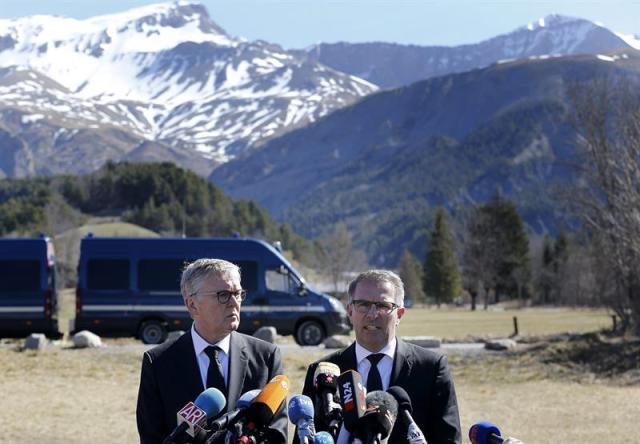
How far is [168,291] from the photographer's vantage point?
2562cm

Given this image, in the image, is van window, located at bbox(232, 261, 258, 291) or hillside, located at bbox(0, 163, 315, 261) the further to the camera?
hillside, located at bbox(0, 163, 315, 261)

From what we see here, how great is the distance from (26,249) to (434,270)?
72.9 metres

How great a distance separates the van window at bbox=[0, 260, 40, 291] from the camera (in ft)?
85.8

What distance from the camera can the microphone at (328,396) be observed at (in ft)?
13.7

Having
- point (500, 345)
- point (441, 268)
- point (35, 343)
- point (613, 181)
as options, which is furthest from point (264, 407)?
point (441, 268)

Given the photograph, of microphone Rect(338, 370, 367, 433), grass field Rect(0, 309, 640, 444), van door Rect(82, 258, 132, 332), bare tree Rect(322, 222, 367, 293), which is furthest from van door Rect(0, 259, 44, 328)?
bare tree Rect(322, 222, 367, 293)

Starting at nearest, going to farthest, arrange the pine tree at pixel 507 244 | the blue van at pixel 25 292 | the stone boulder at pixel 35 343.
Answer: the stone boulder at pixel 35 343, the blue van at pixel 25 292, the pine tree at pixel 507 244

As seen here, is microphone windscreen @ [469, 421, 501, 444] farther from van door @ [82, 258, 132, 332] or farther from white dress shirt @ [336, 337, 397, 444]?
van door @ [82, 258, 132, 332]

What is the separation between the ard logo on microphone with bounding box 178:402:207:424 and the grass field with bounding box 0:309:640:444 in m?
9.71

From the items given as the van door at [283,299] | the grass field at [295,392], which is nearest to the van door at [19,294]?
the grass field at [295,392]

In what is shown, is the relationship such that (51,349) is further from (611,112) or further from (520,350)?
(611,112)

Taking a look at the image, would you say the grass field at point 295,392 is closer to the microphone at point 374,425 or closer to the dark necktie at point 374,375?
the dark necktie at point 374,375

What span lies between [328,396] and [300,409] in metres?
0.29

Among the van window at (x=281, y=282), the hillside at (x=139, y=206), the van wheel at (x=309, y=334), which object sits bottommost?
the van wheel at (x=309, y=334)
